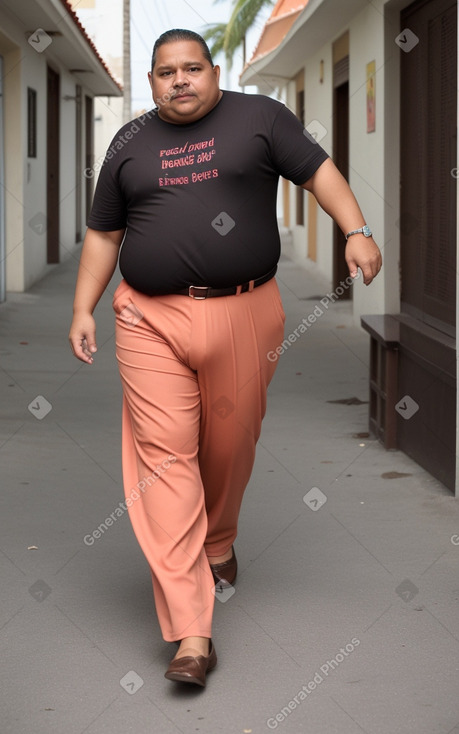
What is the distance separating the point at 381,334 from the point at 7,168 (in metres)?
8.96

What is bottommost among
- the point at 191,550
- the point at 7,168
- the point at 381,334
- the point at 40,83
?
the point at 191,550

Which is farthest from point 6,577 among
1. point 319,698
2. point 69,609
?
point 319,698

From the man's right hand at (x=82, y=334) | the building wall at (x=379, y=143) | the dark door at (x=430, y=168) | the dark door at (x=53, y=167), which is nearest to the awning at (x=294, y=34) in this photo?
the building wall at (x=379, y=143)

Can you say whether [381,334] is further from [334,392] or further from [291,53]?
[291,53]

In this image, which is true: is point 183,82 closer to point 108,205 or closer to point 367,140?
point 108,205

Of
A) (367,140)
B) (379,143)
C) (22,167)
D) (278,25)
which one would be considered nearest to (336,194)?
(379,143)

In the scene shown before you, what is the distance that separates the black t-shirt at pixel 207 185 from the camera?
3.67 meters

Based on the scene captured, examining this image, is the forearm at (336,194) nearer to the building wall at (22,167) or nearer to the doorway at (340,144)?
the building wall at (22,167)

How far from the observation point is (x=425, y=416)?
20.3ft

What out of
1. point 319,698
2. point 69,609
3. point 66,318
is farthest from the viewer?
point 66,318

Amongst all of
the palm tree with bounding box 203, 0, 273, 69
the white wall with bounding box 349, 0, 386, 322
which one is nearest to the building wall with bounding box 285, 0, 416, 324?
the white wall with bounding box 349, 0, 386, 322

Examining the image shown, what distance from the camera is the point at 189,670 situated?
3441mm

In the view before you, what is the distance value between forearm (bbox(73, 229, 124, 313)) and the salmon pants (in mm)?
121

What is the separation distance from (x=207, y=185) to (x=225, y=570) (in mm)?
1454
